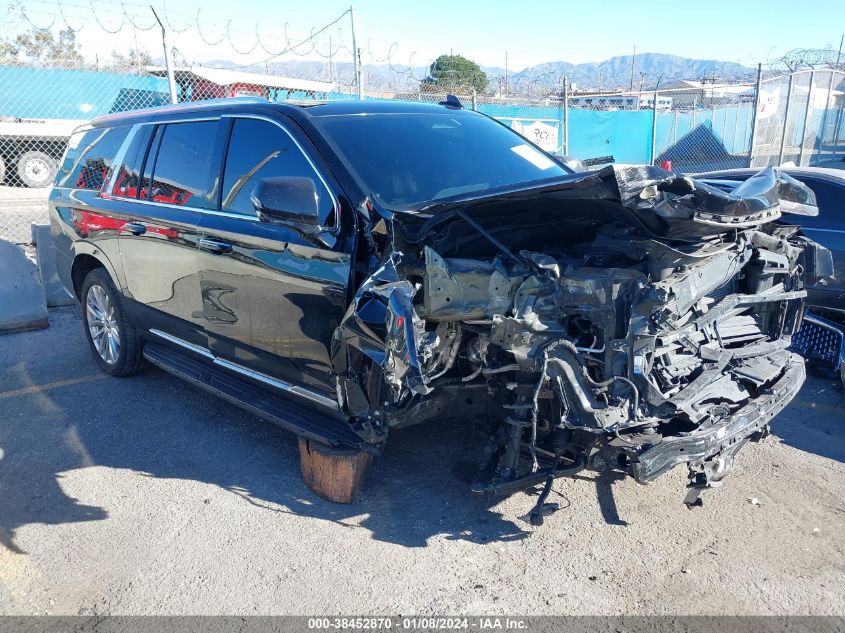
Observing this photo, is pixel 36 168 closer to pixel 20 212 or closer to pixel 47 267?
pixel 20 212

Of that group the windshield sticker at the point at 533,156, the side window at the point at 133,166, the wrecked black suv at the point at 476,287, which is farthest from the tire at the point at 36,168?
the windshield sticker at the point at 533,156

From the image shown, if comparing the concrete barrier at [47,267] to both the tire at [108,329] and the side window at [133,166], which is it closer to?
the tire at [108,329]

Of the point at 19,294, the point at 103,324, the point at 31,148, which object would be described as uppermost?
the point at 31,148

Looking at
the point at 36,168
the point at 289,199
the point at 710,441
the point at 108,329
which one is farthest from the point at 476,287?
the point at 36,168

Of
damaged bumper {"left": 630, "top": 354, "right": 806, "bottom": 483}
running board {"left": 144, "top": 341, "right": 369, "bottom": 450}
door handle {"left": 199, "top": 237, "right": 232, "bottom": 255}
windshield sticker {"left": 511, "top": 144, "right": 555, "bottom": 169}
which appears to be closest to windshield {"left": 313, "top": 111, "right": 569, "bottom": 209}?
windshield sticker {"left": 511, "top": 144, "right": 555, "bottom": 169}

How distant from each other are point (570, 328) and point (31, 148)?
1793 cm

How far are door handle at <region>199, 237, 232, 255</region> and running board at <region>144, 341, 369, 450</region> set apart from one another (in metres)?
0.80

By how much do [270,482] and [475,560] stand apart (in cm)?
138

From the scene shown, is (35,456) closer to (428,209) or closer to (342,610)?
(342,610)

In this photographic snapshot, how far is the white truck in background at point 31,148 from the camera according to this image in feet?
53.2

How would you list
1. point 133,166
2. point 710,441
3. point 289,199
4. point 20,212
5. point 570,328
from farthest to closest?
point 20,212 → point 133,166 → point 289,199 → point 570,328 → point 710,441

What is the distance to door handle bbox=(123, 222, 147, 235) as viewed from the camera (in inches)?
188

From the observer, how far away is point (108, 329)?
18.9ft

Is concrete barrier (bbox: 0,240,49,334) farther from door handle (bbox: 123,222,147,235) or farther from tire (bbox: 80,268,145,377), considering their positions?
door handle (bbox: 123,222,147,235)
